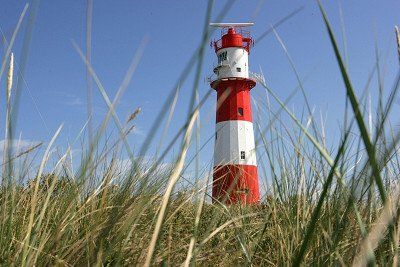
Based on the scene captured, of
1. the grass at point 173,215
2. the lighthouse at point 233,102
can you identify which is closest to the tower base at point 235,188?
the grass at point 173,215

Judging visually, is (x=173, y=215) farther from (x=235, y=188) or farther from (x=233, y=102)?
(x=233, y=102)

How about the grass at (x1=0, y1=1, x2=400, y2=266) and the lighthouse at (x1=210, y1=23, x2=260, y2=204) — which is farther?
the lighthouse at (x1=210, y1=23, x2=260, y2=204)

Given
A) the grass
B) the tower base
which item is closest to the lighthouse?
the tower base

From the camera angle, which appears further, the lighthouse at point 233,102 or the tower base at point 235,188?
the lighthouse at point 233,102

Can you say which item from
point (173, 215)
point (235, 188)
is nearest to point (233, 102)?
point (235, 188)

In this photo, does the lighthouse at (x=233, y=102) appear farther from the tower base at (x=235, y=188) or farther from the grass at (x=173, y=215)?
the grass at (x=173, y=215)

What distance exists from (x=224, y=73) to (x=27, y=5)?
1558 cm

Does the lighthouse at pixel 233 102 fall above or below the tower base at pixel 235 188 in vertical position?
above

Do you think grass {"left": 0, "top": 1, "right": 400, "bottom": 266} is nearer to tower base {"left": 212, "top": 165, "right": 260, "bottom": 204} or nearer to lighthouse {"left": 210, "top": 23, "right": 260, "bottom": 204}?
tower base {"left": 212, "top": 165, "right": 260, "bottom": 204}

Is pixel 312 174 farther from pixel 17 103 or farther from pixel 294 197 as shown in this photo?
pixel 17 103

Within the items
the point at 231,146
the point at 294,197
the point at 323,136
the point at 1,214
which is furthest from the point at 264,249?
the point at 231,146

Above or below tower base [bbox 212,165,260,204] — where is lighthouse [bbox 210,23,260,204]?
above

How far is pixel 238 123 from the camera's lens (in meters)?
15.9

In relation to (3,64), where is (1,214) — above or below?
below
